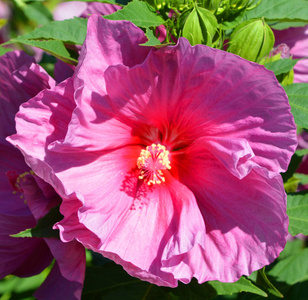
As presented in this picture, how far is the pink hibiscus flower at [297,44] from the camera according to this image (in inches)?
82.9

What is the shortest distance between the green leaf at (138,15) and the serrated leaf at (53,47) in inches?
9.0

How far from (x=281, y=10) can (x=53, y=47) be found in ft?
2.92

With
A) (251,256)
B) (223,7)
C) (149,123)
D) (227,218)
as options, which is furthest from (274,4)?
(251,256)

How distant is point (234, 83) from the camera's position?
1420 mm

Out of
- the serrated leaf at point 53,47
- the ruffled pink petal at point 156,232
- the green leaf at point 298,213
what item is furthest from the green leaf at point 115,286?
the serrated leaf at point 53,47

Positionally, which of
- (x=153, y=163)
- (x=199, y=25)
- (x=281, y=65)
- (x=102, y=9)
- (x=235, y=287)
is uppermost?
(x=199, y=25)

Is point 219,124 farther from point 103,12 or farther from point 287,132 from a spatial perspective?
point 103,12

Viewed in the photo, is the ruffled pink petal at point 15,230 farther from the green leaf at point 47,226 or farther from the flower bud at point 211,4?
the flower bud at point 211,4

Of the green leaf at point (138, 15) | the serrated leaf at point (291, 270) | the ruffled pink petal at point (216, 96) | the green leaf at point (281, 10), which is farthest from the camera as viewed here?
the serrated leaf at point (291, 270)

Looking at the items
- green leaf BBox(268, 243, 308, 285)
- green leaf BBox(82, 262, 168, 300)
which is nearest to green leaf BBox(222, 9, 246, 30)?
green leaf BBox(82, 262, 168, 300)

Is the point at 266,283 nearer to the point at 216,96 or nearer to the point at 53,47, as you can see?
the point at 216,96

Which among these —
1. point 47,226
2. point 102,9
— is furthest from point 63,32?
point 47,226

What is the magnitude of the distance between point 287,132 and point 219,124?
0.23 m

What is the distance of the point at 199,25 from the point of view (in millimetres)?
1506
